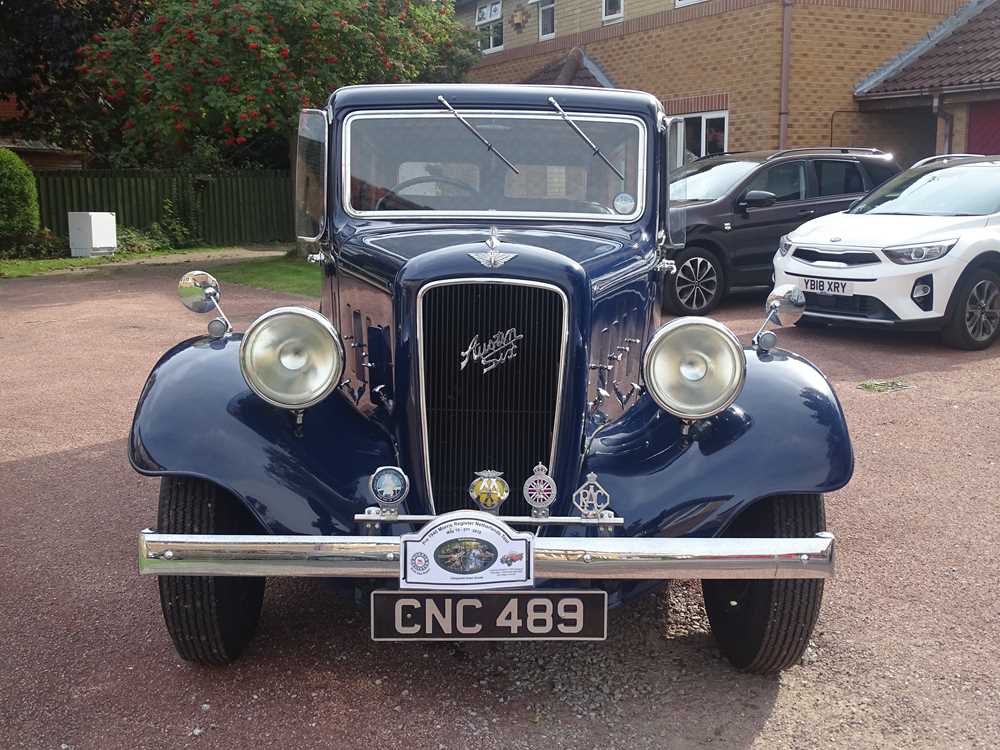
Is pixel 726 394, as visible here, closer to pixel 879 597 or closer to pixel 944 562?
pixel 879 597

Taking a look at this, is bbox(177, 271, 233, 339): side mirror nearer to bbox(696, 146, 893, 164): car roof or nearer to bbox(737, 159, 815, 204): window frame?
bbox(737, 159, 815, 204): window frame

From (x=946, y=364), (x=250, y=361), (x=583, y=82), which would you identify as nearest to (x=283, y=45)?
(x=583, y=82)

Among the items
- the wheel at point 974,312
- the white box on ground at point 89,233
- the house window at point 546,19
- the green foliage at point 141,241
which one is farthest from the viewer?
the house window at point 546,19

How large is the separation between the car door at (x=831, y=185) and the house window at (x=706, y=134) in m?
4.74

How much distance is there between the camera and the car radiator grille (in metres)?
3.06

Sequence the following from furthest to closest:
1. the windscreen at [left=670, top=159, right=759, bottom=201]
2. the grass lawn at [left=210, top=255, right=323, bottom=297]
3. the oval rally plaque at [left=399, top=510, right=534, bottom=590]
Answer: the grass lawn at [left=210, top=255, right=323, bottom=297] < the windscreen at [left=670, top=159, right=759, bottom=201] < the oval rally plaque at [left=399, top=510, right=534, bottom=590]

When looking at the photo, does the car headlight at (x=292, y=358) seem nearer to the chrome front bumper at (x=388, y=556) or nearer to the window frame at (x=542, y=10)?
the chrome front bumper at (x=388, y=556)

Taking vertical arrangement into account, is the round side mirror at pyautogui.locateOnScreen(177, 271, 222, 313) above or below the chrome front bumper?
above

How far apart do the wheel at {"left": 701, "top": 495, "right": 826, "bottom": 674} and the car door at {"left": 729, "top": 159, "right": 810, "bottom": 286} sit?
7639mm

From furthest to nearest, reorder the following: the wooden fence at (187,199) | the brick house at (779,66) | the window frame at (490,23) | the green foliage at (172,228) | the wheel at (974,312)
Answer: the window frame at (490,23) < the green foliage at (172,228) < the wooden fence at (187,199) < the brick house at (779,66) < the wheel at (974,312)

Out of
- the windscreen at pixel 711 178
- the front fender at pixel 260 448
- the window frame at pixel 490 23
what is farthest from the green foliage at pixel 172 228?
the front fender at pixel 260 448

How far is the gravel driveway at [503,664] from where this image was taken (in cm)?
296

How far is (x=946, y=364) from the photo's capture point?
27.0 ft

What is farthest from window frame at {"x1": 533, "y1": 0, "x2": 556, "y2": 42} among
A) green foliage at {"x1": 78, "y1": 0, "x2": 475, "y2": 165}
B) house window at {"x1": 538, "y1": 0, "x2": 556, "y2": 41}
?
green foliage at {"x1": 78, "y1": 0, "x2": 475, "y2": 165}
